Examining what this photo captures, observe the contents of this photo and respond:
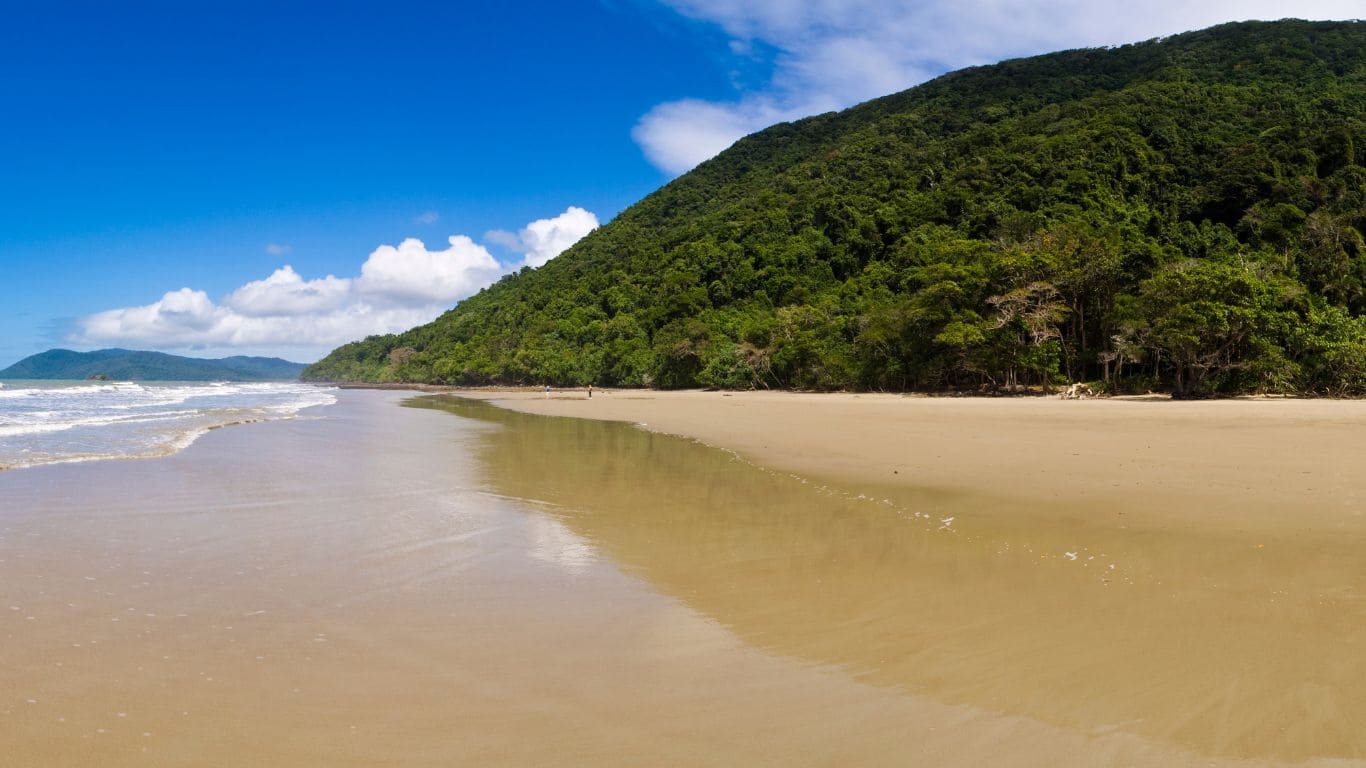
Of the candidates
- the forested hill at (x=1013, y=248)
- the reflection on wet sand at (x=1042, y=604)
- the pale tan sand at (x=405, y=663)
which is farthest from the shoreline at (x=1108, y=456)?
the forested hill at (x=1013, y=248)

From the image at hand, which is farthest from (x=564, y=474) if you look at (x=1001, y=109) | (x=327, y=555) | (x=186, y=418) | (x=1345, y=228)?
(x=1001, y=109)

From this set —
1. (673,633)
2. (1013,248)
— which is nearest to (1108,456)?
(673,633)

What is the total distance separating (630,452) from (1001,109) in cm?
10209

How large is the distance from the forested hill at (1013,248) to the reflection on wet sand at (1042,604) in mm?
26584

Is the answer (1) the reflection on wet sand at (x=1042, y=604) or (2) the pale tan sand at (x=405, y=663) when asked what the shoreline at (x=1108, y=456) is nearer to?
(1) the reflection on wet sand at (x=1042, y=604)

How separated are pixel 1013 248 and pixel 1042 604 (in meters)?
44.0

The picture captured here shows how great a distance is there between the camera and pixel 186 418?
27219 millimetres

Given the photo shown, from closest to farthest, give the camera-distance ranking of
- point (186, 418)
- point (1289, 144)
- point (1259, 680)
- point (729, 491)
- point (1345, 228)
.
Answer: point (1259, 680) → point (729, 491) → point (186, 418) → point (1345, 228) → point (1289, 144)

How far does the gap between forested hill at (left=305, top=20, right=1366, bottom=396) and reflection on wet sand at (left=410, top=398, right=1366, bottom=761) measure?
26584 mm

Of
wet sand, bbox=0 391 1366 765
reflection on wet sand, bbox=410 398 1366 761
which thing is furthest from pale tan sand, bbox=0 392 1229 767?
reflection on wet sand, bbox=410 398 1366 761

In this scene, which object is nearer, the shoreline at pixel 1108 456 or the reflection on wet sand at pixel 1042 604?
the reflection on wet sand at pixel 1042 604

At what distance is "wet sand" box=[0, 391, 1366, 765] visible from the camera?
3.45 meters

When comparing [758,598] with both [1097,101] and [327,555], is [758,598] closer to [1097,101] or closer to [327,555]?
[327,555]

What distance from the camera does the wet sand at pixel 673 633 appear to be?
345cm
